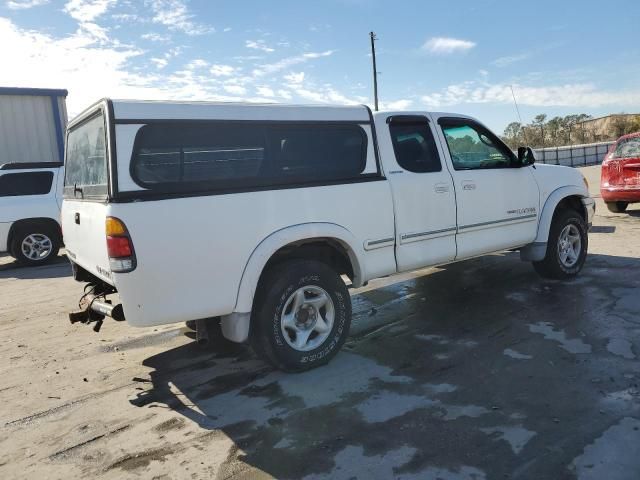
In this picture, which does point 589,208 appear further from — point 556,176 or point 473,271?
point 473,271

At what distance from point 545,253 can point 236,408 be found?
4.18m

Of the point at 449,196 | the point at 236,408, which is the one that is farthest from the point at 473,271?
the point at 236,408

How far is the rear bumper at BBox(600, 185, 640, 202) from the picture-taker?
10197mm

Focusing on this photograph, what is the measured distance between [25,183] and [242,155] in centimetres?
796

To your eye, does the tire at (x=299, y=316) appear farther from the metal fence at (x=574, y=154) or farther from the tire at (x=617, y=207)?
the metal fence at (x=574, y=154)

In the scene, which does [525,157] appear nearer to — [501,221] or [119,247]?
[501,221]

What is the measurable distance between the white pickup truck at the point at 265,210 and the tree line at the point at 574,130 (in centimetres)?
4590

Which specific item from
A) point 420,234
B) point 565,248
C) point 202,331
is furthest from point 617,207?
point 202,331

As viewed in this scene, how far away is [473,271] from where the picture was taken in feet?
23.6

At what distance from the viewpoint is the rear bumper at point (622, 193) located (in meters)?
10.2

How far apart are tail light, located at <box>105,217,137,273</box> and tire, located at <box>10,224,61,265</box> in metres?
7.74

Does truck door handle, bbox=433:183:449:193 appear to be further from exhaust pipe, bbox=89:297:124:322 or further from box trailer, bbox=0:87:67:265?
box trailer, bbox=0:87:67:265

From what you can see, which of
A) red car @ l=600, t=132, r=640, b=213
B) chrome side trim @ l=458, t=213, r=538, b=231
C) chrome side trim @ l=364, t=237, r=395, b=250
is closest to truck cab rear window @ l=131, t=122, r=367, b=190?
chrome side trim @ l=364, t=237, r=395, b=250

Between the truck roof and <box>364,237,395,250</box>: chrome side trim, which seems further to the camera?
<box>364,237,395,250</box>: chrome side trim
